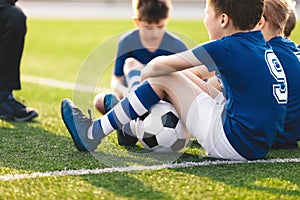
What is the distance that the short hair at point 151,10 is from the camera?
18.5 ft

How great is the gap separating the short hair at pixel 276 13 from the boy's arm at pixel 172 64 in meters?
0.72

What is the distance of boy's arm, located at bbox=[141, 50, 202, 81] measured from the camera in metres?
3.74

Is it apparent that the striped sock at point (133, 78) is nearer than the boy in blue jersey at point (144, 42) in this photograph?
Yes

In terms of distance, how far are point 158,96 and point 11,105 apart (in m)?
1.83

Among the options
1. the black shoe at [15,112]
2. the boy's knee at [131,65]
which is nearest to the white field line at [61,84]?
the boy's knee at [131,65]

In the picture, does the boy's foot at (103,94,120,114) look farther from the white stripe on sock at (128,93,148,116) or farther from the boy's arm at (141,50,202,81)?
the boy's arm at (141,50,202,81)

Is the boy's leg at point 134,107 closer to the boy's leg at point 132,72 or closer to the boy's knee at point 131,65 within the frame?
the boy's leg at point 132,72

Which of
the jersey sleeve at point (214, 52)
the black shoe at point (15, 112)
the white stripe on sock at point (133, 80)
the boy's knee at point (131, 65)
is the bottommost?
the black shoe at point (15, 112)

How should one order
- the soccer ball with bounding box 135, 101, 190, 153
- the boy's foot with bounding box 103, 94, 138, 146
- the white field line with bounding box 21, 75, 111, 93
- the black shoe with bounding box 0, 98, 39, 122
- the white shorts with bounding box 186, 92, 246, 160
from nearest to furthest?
the white shorts with bounding box 186, 92, 246, 160
the soccer ball with bounding box 135, 101, 190, 153
the boy's foot with bounding box 103, 94, 138, 146
the black shoe with bounding box 0, 98, 39, 122
the white field line with bounding box 21, 75, 111, 93

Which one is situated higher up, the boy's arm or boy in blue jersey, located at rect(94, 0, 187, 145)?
the boy's arm

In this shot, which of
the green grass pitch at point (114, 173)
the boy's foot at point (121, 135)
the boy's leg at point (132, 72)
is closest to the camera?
the green grass pitch at point (114, 173)

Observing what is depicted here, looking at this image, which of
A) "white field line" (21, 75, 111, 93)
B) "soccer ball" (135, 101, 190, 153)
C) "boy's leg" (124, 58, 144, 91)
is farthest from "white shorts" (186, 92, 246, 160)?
"white field line" (21, 75, 111, 93)

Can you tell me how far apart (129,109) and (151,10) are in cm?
187

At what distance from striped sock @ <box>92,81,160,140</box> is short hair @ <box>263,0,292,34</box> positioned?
90cm
